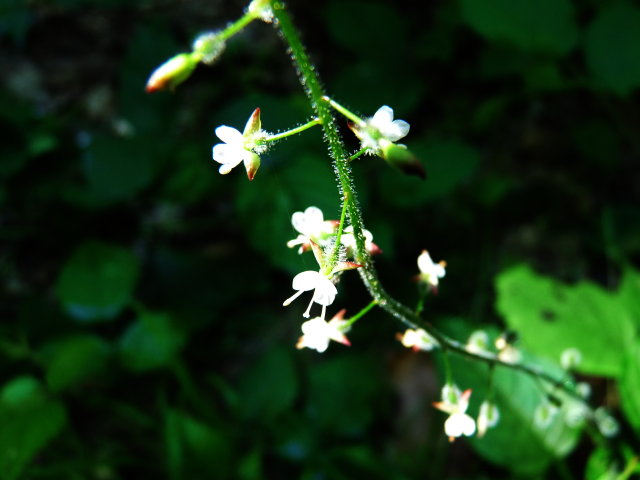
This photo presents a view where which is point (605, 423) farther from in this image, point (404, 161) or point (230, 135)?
point (230, 135)

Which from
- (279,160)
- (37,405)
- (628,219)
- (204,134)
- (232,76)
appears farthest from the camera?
(232,76)

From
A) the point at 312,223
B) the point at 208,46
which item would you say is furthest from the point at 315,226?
the point at 208,46

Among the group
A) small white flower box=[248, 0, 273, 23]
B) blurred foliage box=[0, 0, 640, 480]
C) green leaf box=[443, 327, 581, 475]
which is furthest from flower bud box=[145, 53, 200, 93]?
green leaf box=[443, 327, 581, 475]

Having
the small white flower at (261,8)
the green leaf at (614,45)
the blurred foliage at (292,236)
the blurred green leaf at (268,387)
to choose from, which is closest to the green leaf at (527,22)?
the blurred foliage at (292,236)

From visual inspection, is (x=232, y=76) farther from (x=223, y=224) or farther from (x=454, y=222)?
(x=454, y=222)

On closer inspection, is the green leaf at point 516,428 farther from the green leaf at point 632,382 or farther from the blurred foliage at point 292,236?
the green leaf at point 632,382

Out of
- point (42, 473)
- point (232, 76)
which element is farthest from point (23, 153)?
point (42, 473)
